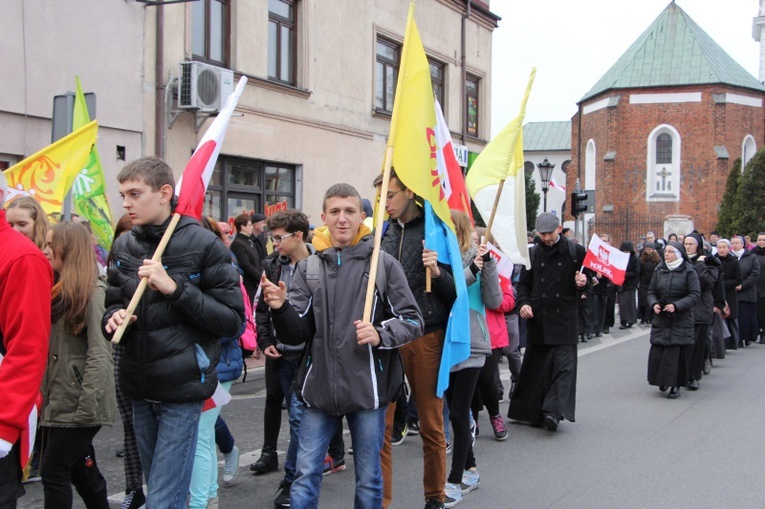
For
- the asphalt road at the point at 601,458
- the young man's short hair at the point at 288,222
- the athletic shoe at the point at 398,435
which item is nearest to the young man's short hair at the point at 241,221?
the asphalt road at the point at 601,458

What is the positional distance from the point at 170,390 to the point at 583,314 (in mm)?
9769

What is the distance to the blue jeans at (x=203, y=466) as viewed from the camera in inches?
167

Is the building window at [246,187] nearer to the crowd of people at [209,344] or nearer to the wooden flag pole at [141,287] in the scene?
the crowd of people at [209,344]

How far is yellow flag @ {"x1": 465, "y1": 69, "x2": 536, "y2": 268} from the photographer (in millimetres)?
6594

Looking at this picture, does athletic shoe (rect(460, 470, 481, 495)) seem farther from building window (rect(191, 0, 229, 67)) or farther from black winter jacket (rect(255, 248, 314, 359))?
building window (rect(191, 0, 229, 67))

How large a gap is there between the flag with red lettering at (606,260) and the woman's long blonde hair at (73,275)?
6.88 m

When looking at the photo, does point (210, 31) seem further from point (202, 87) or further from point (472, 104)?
point (472, 104)

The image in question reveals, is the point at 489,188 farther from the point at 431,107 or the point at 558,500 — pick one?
the point at 558,500

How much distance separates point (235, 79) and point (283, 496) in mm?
9982

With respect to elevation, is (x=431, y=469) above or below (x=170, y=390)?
below

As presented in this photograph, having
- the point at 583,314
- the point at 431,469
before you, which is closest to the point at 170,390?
the point at 431,469

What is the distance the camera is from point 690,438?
23.8 ft

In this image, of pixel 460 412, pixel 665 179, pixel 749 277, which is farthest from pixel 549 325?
pixel 665 179

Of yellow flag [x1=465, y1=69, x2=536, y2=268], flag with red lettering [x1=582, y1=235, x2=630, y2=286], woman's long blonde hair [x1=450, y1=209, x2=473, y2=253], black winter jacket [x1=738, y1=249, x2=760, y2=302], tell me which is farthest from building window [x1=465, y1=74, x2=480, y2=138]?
woman's long blonde hair [x1=450, y1=209, x2=473, y2=253]
